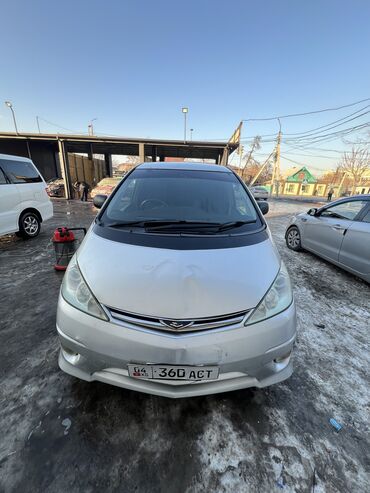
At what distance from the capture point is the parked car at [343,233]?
367 cm

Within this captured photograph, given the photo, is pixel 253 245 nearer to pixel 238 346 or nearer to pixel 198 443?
pixel 238 346

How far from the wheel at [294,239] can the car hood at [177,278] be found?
4.26 m

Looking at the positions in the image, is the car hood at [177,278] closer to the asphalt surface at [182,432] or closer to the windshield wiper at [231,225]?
the windshield wiper at [231,225]

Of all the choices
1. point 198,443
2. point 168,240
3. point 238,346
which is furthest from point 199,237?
point 198,443

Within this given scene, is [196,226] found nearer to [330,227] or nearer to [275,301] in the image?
[275,301]

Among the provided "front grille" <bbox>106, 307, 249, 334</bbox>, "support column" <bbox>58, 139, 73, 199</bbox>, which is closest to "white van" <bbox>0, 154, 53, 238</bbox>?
"front grille" <bbox>106, 307, 249, 334</bbox>

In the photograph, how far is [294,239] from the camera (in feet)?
18.4

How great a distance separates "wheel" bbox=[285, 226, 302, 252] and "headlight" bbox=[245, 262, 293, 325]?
4.28 meters

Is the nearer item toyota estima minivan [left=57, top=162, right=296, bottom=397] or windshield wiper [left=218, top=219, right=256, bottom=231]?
toyota estima minivan [left=57, top=162, right=296, bottom=397]

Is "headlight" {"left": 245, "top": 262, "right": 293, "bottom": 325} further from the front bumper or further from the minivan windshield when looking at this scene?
the minivan windshield

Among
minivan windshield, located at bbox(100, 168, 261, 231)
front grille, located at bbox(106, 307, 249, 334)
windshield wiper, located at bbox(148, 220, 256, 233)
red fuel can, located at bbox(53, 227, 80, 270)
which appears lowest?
red fuel can, located at bbox(53, 227, 80, 270)

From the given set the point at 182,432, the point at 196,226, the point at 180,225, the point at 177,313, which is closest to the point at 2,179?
the point at 180,225

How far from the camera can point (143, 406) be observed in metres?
1.67

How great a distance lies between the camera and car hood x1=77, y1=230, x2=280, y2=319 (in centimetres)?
A: 133
